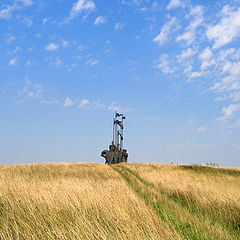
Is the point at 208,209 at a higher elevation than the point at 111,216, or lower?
lower

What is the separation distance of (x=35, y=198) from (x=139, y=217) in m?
3.61

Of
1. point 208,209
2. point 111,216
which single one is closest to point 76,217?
point 111,216

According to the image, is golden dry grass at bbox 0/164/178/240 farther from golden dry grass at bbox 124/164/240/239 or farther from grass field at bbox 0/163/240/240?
golden dry grass at bbox 124/164/240/239

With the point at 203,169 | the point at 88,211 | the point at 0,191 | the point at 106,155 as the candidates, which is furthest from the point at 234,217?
the point at 106,155

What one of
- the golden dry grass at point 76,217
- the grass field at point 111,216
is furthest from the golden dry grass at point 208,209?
the golden dry grass at point 76,217

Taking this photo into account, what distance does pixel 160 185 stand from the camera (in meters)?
14.7

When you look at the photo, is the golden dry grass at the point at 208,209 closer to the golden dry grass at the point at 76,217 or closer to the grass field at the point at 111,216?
the grass field at the point at 111,216

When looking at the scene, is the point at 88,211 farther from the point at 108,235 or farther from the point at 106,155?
the point at 106,155

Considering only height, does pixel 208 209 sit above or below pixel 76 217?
below

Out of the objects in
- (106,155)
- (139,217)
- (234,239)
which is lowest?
(234,239)

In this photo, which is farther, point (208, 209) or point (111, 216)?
point (208, 209)

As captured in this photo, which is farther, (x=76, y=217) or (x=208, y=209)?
(x=208, y=209)

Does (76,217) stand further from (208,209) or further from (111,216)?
(208,209)

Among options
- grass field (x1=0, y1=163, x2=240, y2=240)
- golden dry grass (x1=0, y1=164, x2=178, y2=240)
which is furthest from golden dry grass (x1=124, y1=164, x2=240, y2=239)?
golden dry grass (x1=0, y1=164, x2=178, y2=240)
